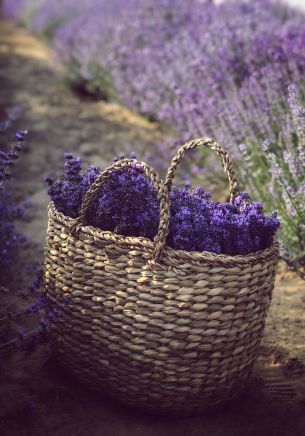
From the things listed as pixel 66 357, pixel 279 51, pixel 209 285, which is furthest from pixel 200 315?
pixel 279 51

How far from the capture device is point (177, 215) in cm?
181

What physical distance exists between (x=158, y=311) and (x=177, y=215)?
30 centimetres

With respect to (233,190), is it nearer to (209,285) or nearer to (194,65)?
(209,285)

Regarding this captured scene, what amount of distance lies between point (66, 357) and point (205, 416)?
49 cm

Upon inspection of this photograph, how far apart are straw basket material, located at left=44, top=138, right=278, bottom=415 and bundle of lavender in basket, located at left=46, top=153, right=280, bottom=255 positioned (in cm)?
8

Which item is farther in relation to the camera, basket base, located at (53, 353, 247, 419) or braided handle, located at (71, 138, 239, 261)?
basket base, located at (53, 353, 247, 419)

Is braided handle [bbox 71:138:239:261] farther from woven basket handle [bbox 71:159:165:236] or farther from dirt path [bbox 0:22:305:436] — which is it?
dirt path [bbox 0:22:305:436]

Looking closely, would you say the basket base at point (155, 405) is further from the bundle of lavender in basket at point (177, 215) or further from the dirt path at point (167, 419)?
the bundle of lavender in basket at point (177, 215)

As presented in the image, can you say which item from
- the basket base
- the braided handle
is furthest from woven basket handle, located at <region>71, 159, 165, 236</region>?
the basket base

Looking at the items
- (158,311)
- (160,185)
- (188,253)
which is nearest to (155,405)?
(158,311)

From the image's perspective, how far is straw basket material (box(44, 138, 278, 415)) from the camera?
168 cm

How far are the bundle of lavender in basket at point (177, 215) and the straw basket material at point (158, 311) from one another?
76 mm

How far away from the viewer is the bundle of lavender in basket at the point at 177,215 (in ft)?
5.88

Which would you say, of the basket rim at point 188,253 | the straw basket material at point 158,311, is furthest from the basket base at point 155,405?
the basket rim at point 188,253
